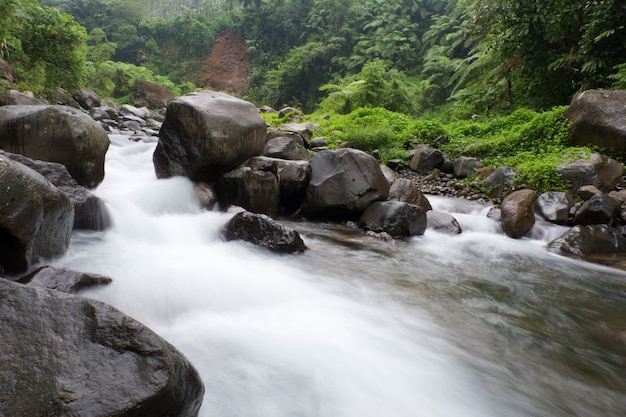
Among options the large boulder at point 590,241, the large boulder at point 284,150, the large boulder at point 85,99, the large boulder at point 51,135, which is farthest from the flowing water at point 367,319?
the large boulder at point 85,99

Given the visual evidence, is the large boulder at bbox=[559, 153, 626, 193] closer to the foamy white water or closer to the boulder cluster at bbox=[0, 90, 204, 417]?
the foamy white water

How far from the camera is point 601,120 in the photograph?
7816mm

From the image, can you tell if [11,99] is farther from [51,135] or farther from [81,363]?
[81,363]

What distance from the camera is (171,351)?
170 cm

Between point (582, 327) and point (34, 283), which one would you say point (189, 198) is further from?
point (582, 327)

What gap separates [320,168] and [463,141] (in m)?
5.88

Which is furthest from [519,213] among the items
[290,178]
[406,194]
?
[290,178]

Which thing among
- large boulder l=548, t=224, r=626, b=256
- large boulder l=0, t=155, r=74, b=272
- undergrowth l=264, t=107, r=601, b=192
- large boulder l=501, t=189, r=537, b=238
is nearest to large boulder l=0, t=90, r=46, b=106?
large boulder l=0, t=155, r=74, b=272

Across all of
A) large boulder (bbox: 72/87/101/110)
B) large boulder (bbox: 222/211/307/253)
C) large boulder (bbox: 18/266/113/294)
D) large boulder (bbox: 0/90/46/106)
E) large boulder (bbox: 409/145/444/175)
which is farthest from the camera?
large boulder (bbox: 72/87/101/110)

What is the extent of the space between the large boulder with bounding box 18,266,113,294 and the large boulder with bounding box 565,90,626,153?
30.3 feet

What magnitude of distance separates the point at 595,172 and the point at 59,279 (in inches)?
338

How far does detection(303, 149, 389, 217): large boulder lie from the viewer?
6.54 metres

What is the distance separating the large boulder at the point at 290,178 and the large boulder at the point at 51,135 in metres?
2.42

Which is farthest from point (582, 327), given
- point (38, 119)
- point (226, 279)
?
point (38, 119)
